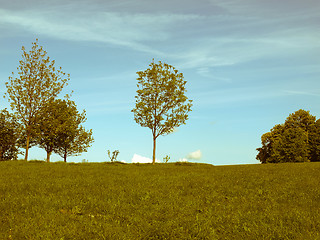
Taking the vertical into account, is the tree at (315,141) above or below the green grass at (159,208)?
above

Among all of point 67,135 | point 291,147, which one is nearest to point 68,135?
point 67,135

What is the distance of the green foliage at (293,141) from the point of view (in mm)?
60344

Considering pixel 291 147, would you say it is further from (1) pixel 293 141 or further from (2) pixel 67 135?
(2) pixel 67 135

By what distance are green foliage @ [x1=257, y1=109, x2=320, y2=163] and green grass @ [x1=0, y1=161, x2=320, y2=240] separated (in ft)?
143

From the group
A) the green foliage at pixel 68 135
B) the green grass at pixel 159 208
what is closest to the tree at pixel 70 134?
the green foliage at pixel 68 135

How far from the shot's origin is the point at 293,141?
60562 mm

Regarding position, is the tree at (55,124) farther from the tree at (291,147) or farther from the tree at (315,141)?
the tree at (315,141)

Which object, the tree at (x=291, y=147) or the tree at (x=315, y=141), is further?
the tree at (x=315, y=141)

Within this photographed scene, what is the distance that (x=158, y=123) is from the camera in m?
46.2

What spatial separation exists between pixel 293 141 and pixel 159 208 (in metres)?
54.7

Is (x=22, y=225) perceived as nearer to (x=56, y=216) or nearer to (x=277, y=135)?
(x=56, y=216)

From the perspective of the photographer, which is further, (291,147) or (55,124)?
(291,147)

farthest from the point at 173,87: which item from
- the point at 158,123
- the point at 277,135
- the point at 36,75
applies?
the point at 277,135

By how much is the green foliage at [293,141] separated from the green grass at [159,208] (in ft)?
143
